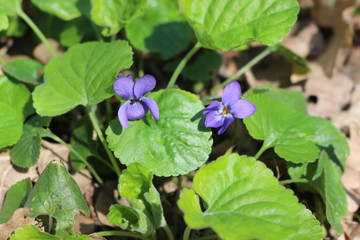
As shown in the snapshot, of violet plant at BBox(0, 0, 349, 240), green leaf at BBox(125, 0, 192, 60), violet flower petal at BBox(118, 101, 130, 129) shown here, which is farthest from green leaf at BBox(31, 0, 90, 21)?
violet flower petal at BBox(118, 101, 130, 129)

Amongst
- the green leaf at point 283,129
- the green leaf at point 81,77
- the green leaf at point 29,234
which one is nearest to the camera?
the green leaf at point 29,234

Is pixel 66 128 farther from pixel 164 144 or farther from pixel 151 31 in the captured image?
pixel 164 144

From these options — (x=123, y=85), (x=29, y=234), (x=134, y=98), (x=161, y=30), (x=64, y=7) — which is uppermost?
(x=123, y=85)

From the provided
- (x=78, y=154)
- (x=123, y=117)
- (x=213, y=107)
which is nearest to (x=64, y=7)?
(x=78, y=154)

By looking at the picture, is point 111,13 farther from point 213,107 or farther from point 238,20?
point 213,107

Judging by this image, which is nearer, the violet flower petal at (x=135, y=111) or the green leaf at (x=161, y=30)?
the violet flower petal at (x=135, y=111)

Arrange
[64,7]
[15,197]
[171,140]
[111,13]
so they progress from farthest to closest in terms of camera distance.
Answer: [64,7], [111,13], [15,197], [171,140]

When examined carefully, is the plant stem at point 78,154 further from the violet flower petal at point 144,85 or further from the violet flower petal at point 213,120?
the violet flower petal at point 213,120

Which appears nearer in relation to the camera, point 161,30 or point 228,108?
point 228,108

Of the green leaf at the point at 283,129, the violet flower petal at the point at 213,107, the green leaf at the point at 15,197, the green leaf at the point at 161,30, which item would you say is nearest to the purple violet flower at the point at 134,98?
the violet flower petal at the point at 213,107

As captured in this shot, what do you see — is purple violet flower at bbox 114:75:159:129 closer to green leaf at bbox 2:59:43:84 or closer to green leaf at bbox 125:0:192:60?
green leaf at bbox 2:59:43:84
